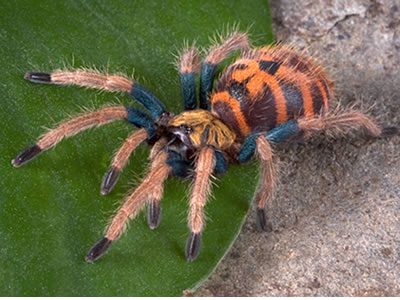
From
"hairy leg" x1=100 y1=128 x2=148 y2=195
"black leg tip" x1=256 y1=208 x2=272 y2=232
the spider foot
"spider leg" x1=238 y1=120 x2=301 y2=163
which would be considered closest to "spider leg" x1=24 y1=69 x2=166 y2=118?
the spider foot

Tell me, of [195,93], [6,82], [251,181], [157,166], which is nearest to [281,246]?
[251,181]

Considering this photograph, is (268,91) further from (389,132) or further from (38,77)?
(38,77)

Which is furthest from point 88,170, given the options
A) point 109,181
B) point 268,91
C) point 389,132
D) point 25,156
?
point 389,132

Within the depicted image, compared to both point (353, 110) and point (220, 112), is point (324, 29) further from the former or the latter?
point (220, 112)

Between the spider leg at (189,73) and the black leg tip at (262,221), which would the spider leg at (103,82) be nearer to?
the spider leg at (189,73)

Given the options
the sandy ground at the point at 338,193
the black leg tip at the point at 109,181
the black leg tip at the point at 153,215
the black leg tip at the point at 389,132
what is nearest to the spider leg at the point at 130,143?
the black leg tip at the point at 109,181

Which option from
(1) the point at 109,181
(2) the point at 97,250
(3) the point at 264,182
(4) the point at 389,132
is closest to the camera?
(2) the point at 97,250
